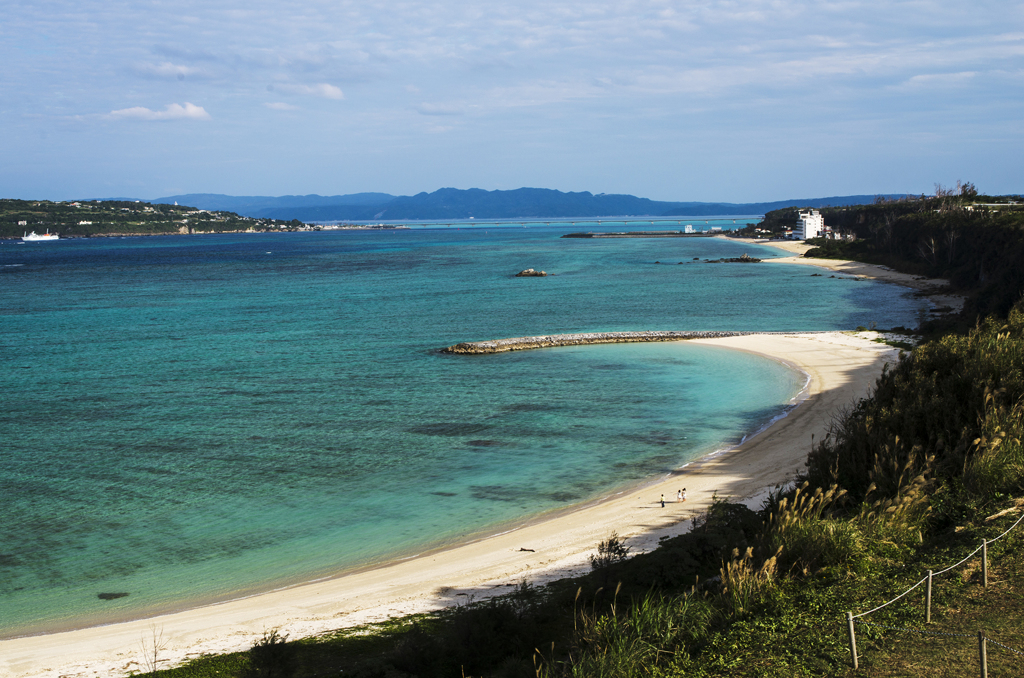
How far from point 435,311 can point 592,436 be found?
139 feet

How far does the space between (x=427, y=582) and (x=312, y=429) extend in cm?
1458

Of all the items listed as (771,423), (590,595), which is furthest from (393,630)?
(771,423)

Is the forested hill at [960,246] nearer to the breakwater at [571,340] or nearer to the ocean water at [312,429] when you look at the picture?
the ocean water at [312,429]

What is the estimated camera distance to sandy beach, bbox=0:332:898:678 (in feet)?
42.3

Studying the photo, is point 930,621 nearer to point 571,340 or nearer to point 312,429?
point 312,429

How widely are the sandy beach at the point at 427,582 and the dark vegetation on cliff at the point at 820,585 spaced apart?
40.9 inches

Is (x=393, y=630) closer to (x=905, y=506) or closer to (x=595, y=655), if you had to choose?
(x=595, y=655)

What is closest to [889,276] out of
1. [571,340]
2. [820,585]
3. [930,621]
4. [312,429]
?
[571,340]

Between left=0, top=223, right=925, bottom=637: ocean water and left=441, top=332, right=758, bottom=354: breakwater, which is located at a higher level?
left=441, top=332, right=758, bottom=354: breakwater

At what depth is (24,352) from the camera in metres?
47.4

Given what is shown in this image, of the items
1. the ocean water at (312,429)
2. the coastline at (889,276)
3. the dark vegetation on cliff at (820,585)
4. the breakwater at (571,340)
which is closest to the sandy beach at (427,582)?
the ocean water at (312,429)

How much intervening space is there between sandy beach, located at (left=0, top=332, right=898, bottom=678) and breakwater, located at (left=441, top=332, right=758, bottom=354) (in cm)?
2385

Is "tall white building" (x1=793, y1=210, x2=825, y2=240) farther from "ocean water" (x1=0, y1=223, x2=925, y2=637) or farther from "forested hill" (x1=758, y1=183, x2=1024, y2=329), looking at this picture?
"ocean water" (x1=0, y1=223, x2=925, y2=637)

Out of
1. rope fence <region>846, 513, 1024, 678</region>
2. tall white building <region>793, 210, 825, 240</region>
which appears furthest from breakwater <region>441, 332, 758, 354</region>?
tall white building <region>793, 210, 825, 240</region>
